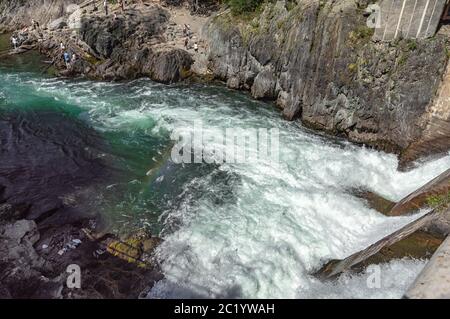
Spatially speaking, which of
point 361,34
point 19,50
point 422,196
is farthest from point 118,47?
point 422,196

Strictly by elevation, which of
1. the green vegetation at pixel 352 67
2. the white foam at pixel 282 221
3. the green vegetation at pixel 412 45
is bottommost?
the white foam at pixel 282 221

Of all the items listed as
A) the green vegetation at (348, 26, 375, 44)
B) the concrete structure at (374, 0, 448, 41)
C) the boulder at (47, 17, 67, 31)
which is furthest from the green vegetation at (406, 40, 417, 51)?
the boulder at (47, 17, 67, 31)

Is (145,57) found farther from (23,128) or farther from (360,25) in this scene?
(360,25)

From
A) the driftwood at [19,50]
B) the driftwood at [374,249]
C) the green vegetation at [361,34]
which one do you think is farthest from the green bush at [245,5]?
the driftwood at [374,249]

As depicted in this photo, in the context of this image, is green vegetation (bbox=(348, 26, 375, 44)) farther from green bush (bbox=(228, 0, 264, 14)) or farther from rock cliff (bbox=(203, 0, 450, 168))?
green bush (bbox=(228, 0, 264, 14))

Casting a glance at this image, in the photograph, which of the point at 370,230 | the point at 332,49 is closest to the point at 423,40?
the point at 332,49

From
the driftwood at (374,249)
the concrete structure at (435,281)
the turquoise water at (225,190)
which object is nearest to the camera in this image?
the concrete structure at (435,281)

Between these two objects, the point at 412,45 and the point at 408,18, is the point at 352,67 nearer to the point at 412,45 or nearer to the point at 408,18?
the point at 412,45

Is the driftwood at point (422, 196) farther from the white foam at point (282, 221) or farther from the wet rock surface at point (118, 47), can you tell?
the wet rock surface at point (118, 47)
